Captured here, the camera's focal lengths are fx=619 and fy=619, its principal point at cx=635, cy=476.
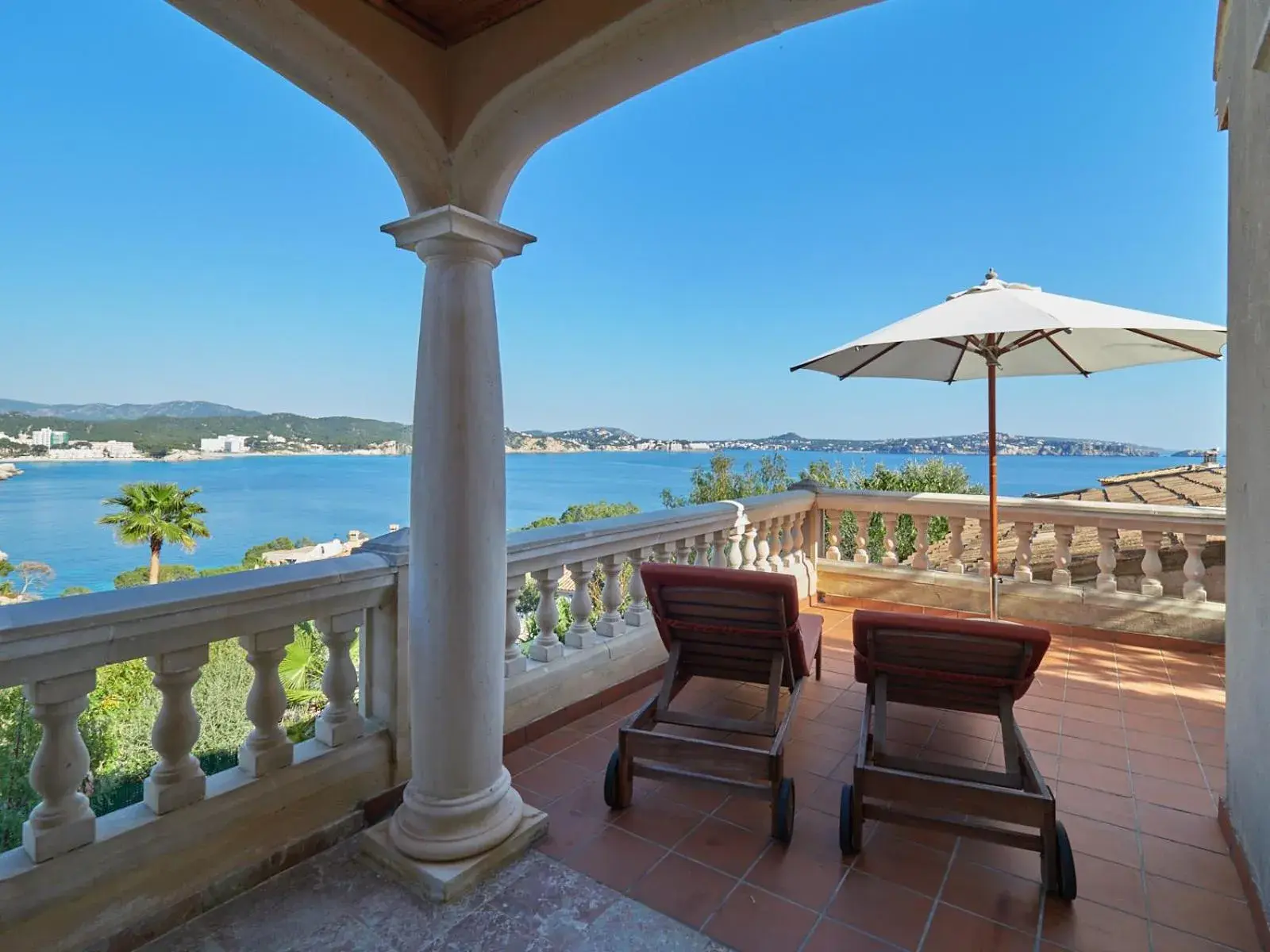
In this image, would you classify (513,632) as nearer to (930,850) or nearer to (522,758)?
(522,758)

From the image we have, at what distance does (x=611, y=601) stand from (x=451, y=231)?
2.18m

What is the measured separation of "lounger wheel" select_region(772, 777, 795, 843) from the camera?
2.19m

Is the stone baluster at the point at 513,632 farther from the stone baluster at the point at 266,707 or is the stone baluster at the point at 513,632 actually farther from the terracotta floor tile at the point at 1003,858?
the terracotta floor tile at the point at 1003,858

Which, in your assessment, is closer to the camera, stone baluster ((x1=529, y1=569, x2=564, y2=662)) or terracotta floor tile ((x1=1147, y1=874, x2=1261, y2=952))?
terracotta floor tile ((x1=1147, y1=874, x2=1261, y2=952))

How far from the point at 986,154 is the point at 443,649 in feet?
64.1

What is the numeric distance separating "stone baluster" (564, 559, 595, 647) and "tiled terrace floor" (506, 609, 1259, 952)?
395 mm

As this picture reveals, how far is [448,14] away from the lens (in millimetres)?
1994

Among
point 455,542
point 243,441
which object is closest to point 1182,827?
point 455,542

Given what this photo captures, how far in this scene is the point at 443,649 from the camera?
208 cm

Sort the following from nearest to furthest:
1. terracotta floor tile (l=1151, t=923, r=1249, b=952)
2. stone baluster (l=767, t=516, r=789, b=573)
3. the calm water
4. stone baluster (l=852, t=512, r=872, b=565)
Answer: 1. terracotta floor tile (l=1151, t=923, r=1249, b=952)
2. stone baluster (l=767, t=516, r=789, b=573)
3. stone baluster (l=852, t=512, r=872, b=565)
4. the calm water

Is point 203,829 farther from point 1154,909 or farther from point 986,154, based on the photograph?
point 986,154

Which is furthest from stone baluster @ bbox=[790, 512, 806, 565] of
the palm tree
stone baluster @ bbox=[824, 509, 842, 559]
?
the palm tree

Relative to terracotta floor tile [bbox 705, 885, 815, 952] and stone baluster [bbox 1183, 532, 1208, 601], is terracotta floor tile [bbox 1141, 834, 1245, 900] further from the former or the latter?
stone baluster [bbox 1183, 532, 1208, 601]

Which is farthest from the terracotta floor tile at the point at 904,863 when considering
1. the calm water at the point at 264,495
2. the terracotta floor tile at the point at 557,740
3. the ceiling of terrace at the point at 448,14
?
the calm water at the point at 264,495
